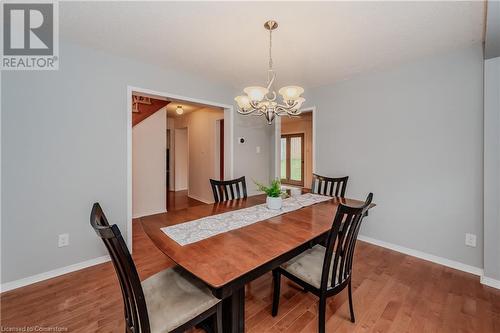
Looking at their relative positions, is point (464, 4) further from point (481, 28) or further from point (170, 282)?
point (170, 282)

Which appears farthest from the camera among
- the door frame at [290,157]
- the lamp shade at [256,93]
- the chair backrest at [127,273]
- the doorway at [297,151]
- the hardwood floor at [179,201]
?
the door frame at [290,157]

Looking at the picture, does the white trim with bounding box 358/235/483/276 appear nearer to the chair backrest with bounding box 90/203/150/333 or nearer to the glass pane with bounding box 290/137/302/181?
the chair backrest with bounding box 90/203/150/333

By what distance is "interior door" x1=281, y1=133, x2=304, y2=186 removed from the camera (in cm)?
747

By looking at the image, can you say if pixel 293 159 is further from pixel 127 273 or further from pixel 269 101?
pixel 127 273

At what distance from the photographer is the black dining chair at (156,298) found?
0.92 meters

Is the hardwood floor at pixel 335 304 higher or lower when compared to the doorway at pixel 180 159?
lower

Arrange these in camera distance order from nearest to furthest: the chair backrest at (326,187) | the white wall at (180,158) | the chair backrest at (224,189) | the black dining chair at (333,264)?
the black dining chair at (333,264)
the chair backrest at (224,189)
the chair backrest at (326,187)
the white wall at (180,158)

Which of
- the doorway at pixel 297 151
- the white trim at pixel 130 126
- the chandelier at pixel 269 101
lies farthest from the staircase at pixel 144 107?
the doorway at pixel 297 151

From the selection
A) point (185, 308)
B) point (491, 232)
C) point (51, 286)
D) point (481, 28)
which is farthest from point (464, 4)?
point (51, 286)

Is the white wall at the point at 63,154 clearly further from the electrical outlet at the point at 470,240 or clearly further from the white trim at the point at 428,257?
Answer: the electrical outlet at the point at 470,240

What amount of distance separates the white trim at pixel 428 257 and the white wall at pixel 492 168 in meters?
0.18

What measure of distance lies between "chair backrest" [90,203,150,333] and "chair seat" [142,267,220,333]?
71mm

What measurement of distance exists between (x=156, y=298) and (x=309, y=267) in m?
0.99

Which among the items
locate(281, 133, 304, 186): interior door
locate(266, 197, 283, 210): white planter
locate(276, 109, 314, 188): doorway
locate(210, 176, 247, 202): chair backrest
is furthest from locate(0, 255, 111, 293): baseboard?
locate(281, 133, 304, 186): interior door
